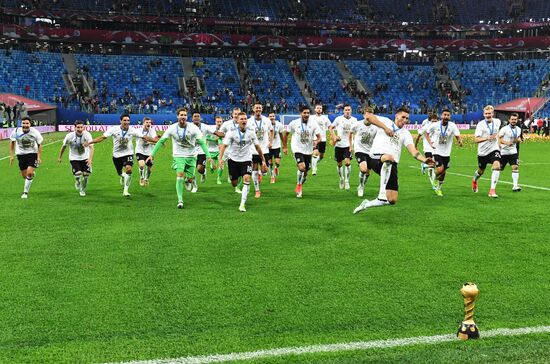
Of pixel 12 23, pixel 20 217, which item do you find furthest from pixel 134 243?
pixel 12 23

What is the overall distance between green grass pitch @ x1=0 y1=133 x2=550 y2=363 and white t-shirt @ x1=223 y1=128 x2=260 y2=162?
1.23 metres

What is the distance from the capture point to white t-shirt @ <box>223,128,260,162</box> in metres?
13.9

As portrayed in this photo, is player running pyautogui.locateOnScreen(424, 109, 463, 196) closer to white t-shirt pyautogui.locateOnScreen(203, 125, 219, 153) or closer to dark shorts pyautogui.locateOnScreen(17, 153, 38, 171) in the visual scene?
white t-shirt pyautogui.locateOnScreen(203, 125, 219, 153)

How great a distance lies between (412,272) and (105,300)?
399cm

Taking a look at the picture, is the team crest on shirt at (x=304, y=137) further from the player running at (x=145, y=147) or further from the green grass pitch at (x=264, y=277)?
the player running at (x=145, y=147)

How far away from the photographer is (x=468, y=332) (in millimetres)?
5391

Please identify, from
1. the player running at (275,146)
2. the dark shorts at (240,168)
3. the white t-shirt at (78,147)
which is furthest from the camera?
the player running at (275,146)

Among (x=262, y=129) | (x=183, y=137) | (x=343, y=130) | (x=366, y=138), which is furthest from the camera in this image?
(x=343, y=130)

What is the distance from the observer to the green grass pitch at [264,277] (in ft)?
18.0

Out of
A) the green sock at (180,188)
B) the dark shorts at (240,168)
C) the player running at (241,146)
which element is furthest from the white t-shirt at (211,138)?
the green sock at (180,188)

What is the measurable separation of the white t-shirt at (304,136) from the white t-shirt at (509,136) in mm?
5082

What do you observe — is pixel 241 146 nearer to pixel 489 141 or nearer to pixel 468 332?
pixel 489 141

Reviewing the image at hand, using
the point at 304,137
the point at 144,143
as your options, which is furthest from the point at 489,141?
the point at 144,143

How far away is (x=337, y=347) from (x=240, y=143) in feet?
29.7
